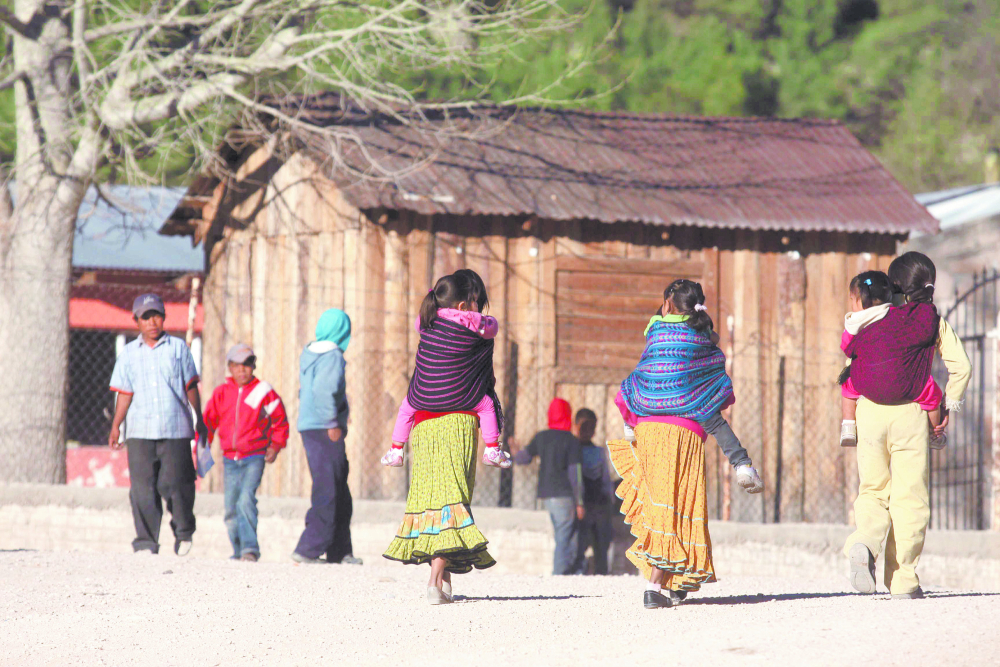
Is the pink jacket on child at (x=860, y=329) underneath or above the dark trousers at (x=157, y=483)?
above

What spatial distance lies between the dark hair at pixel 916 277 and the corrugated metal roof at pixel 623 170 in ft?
18.9

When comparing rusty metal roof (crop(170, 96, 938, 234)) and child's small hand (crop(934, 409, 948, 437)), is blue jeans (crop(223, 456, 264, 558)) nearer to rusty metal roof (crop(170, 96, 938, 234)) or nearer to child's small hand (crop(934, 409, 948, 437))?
rusty metal roof (crop(170, 96, 938, 234))

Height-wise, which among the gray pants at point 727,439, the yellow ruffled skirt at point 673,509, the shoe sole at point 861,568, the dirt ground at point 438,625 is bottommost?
the dirt ground at point 438,625

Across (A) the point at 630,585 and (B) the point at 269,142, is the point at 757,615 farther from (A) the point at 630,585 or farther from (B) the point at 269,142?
(B) the point at 269,142

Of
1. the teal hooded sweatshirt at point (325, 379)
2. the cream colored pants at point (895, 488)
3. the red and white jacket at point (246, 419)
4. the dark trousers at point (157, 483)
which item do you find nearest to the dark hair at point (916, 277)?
the cream colored pants at point (895, 488)

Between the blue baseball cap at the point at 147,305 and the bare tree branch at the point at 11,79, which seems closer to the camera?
the blue baseball cap at the point at 147,305

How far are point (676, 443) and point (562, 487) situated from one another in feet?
15.1

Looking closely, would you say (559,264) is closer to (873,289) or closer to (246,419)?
(246,419)

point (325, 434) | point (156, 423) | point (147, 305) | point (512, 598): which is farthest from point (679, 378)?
point (147, 305)

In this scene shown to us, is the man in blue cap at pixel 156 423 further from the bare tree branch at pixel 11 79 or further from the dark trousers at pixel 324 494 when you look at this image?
the bare tree branch at pixel 11 79

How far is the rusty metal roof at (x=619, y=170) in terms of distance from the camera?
11742mm

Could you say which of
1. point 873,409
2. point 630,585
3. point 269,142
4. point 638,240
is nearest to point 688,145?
point 638,240

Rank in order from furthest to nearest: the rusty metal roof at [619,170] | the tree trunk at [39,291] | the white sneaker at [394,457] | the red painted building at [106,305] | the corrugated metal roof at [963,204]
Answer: the red painted building at [106,305]
the corrugated metal roof at [963,204]
the tree trunk at [39,291]
the rusty metal roof at [619,170]
the white sneaker at [394,457]

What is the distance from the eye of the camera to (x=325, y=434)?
833 centimetres
